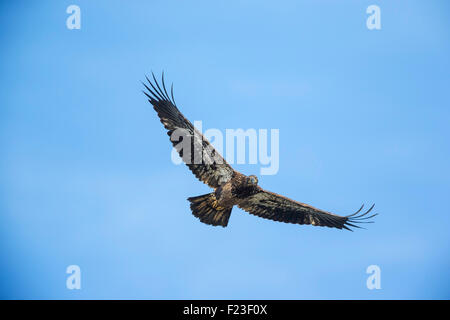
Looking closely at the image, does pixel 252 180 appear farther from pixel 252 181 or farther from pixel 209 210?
pixel 209 210

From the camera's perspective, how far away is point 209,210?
14141mm

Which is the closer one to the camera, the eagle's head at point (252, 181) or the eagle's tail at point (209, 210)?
the eagle's head at point (252, 181)

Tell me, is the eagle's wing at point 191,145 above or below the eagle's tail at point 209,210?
above

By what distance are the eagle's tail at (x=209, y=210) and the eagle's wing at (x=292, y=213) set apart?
0.65m

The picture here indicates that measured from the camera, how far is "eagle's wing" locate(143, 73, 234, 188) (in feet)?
45.9

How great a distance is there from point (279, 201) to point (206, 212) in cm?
192

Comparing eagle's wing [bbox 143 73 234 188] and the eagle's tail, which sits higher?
eagle's wing [bbox 143 73 234 188]

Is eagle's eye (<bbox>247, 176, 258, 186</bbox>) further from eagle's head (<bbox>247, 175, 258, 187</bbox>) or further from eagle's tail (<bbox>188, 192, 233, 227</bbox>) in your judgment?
eagle's tail (<bbox>188, 192, 233, 227</bbox>)

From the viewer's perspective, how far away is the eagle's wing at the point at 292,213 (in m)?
14.9

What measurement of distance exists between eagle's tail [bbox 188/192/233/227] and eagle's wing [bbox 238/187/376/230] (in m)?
0.65

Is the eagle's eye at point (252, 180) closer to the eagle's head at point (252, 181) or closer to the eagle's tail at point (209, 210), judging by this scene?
the eagle's head at point (252, 181)
